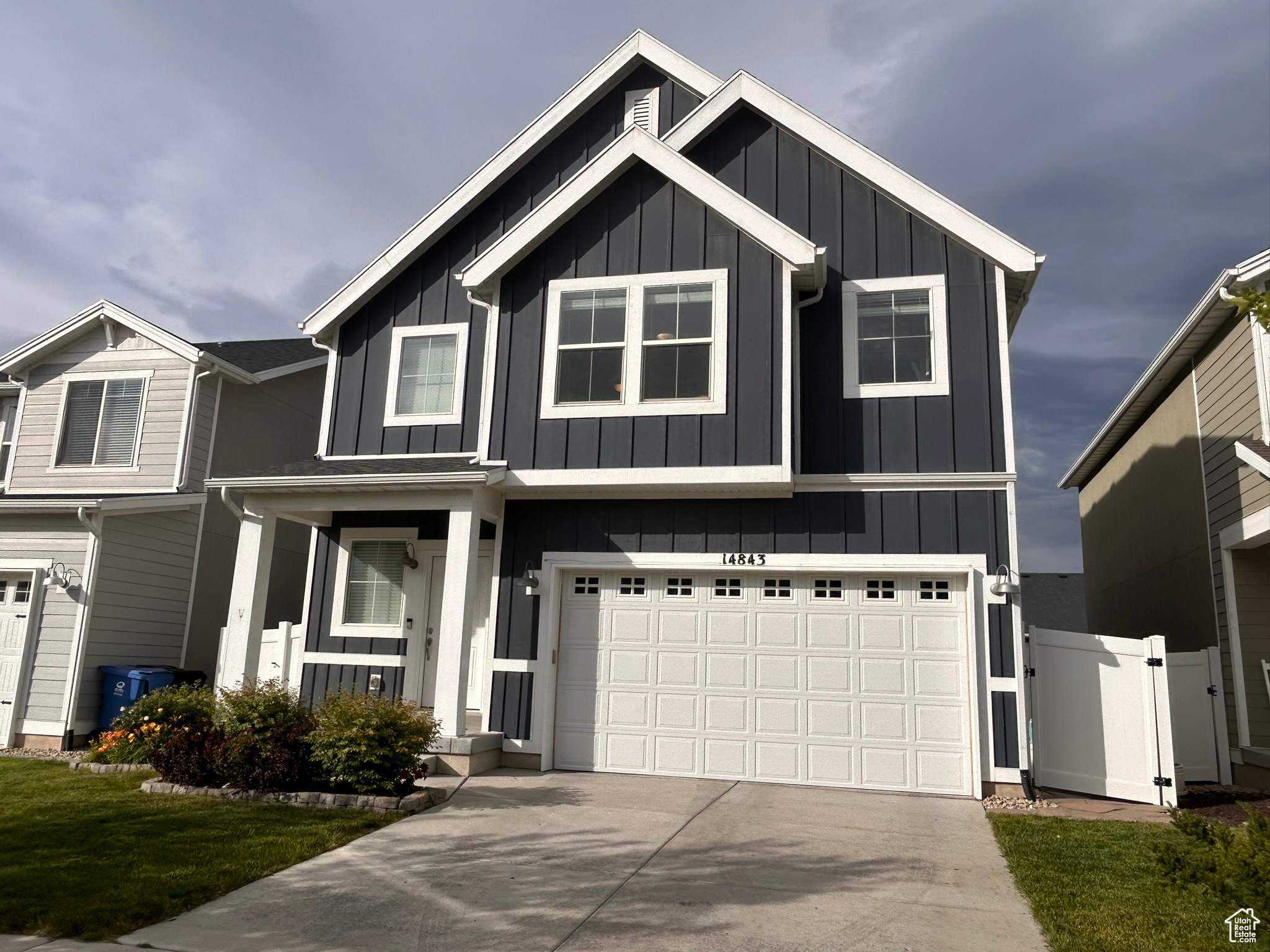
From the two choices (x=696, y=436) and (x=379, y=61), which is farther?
(x=379, y=61)

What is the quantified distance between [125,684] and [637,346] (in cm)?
865

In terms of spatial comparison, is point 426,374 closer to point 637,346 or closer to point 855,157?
point 637,346

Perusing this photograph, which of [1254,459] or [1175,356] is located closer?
[1254,459]

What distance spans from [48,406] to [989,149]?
1554cm

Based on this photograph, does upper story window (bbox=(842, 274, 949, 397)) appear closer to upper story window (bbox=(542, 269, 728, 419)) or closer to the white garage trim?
upper story window (bbox=(542, 269, 728, 419))

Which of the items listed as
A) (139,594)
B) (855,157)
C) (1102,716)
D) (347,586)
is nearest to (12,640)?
(139,594)

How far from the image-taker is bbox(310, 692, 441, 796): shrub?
816 cm

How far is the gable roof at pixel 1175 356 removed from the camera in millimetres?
10547

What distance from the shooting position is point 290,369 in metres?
16.6

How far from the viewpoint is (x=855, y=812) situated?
8.63m

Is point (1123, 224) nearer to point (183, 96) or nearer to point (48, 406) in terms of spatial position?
point (183, 96)

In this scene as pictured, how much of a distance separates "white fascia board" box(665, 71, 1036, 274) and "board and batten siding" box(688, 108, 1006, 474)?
0.17 metres

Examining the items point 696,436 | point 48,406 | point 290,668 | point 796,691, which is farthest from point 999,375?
point 48,406

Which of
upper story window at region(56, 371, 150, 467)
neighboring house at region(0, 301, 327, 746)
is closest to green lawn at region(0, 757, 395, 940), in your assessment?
neighboring house at region(0, 301, 327, 746)
